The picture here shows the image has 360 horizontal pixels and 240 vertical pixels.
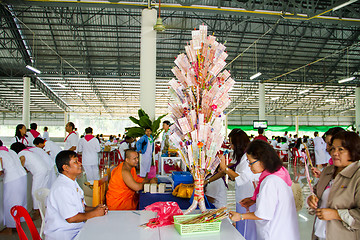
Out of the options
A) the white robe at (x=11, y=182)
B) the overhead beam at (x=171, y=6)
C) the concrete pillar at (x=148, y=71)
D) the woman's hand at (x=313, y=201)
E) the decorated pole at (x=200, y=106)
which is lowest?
the white robe at (x=11, y=182)

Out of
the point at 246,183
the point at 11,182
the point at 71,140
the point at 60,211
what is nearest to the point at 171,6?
the point at 71,140

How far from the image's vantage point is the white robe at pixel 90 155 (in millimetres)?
6666

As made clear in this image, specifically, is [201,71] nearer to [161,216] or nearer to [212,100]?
[212,100]

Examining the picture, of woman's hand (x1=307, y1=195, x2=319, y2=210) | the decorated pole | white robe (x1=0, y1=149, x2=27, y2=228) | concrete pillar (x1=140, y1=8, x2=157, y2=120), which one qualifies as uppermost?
concrete pillar (x1=140, y1=8, x2=157, y2=120)

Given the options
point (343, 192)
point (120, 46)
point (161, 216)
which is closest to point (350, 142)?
point (343, 192)

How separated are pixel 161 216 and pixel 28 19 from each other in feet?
43.4

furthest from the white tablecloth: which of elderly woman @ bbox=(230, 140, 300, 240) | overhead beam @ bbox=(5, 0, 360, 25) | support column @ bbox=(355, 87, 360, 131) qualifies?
support column @ bbox=(355, 87, 360, 131)

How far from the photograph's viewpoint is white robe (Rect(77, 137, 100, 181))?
6666 mm

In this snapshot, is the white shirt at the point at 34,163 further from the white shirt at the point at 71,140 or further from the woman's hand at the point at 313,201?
the woman's hand at the point at 313,201

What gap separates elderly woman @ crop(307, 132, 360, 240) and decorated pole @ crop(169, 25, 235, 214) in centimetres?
72

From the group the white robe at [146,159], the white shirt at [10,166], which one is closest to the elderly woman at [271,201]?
the white shirt at [10,166]

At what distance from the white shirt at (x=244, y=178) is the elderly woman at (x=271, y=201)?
0.70 m

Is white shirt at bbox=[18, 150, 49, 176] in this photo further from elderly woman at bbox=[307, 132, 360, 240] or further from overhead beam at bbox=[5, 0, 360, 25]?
overhead beam at bbox=[5, 0, 360, 25]

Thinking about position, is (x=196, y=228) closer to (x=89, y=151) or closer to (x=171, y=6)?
(x=89, y=151)
